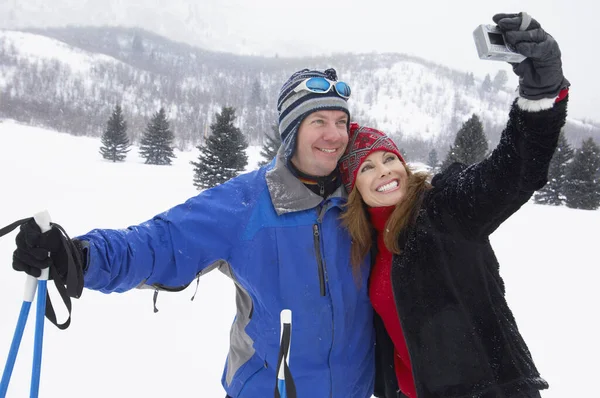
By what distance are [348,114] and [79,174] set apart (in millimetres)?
15301

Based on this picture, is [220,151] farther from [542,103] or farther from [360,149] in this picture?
[542,103]

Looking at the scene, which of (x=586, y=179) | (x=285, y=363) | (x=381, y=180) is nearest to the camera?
(x=285, y=363)

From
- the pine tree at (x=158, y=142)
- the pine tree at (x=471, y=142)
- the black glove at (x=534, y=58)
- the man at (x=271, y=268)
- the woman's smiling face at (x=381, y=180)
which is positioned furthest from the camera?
the pine tree at (x=158, y=142)

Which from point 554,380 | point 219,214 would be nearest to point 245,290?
point 219,214

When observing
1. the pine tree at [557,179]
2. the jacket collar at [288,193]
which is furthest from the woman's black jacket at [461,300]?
the pine tree at [557,179]

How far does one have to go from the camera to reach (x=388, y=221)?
5.39ft

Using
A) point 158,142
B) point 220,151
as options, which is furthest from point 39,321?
point 158,142

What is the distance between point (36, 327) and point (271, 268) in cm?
80

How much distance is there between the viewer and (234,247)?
1.63m

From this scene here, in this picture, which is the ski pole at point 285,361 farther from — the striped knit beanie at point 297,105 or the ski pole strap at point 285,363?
the striped knit beanie at point 297,105

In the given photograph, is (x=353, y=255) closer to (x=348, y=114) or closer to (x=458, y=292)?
(x=458, y=292)

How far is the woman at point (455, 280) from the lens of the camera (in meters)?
1.36

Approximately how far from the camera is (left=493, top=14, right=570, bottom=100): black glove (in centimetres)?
109

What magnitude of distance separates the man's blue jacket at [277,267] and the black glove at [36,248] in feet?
0.91
